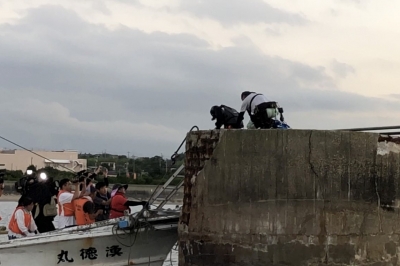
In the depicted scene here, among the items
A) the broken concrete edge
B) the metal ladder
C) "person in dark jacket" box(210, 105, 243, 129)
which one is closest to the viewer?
the broken concrete edge

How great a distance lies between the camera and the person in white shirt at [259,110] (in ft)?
36.7

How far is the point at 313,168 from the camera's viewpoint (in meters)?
9.25

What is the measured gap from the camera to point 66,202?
1255cm

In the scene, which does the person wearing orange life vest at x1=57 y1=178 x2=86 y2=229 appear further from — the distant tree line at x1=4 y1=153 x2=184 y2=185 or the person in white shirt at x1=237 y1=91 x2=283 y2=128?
the person in white shirt at x1=237 y1=91 x2=283 y2=128

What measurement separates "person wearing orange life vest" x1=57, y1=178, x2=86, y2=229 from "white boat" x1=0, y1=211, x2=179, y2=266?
1.08 metres

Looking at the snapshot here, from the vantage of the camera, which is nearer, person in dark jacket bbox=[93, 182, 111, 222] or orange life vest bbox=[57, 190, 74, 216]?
orange life vest bbox=[57, 190, 74, 216]

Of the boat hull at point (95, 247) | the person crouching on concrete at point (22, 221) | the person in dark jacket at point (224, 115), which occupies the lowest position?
the boat hull at point (95, 247)

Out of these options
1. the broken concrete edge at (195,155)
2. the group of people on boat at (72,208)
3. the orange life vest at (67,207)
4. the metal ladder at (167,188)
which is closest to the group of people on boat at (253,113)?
the metal ladder at (167,188)

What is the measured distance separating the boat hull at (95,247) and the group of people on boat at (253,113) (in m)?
2.07

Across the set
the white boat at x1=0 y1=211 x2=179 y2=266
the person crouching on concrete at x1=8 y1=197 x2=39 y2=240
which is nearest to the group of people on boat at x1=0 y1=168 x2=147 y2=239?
→ the person crouching on concrete at x1=8 y1=197 x2=39 y2=240

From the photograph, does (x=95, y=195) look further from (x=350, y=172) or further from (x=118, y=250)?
(x=350, y=172)

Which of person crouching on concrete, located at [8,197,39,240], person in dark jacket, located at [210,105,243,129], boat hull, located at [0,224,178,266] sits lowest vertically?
boat hull, located at [0,224,178,266]

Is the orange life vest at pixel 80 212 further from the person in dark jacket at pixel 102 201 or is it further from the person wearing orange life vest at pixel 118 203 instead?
the person in dark jacket at pixel 102 201

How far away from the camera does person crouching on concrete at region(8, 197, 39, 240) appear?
11.7m
